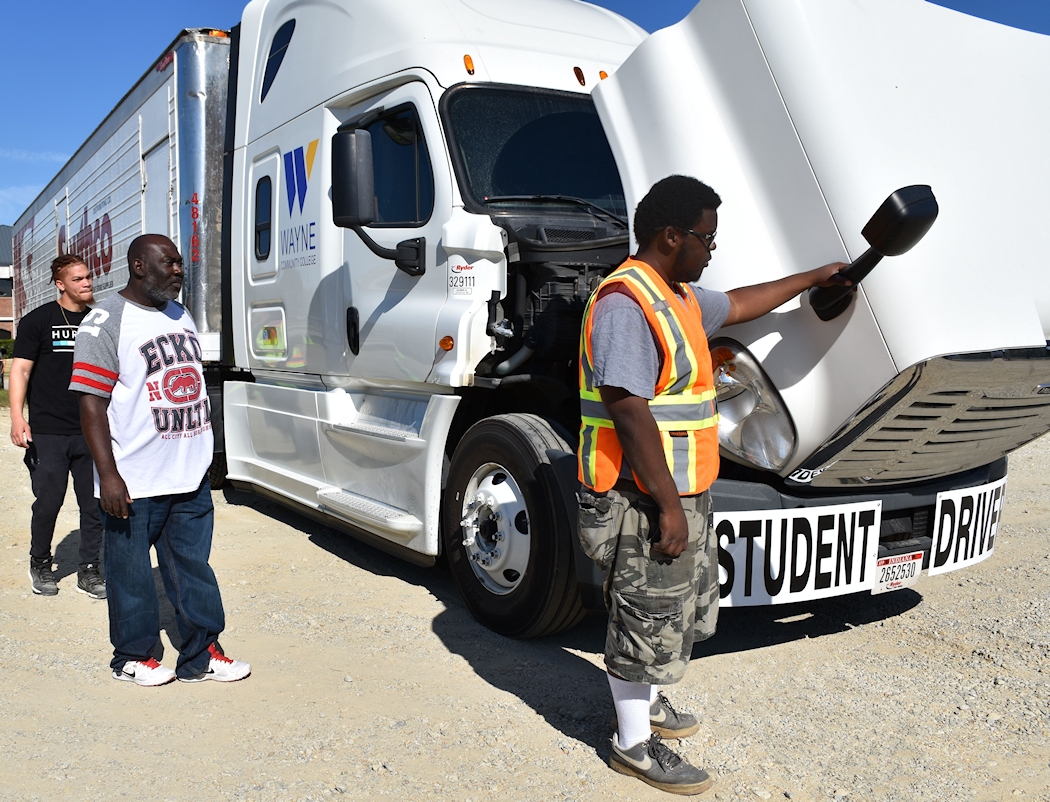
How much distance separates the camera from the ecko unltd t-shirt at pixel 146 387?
11.3 ft

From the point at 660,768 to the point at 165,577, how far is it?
2.07 m

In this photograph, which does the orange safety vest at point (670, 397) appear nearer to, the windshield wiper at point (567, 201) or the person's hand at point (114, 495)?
the windshield wiper at point (567, 201)

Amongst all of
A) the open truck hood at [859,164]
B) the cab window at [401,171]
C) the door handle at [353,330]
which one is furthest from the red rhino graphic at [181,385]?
the open truck hood at [859,164]

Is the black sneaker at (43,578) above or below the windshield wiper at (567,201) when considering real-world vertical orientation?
below

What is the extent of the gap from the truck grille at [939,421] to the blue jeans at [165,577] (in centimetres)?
228

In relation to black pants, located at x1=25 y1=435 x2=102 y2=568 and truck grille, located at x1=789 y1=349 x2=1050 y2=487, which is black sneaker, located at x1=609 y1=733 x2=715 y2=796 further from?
black pants, located at x1=25 y1=435 x2=102 y2=568

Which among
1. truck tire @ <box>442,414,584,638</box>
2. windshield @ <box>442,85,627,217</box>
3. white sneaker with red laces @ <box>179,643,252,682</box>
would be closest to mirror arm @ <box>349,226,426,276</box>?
windshield @ <box>442,85,627,217</box>

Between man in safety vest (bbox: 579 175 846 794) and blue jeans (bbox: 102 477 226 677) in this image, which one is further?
blue jeans (bbox: 102 477 226 677)

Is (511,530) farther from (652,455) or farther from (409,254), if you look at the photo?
(652,455)

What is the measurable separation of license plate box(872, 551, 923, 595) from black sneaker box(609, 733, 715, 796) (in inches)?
46.0

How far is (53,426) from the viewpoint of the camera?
496 centimetres

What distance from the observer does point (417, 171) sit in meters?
4.58

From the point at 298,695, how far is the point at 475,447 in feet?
4.20

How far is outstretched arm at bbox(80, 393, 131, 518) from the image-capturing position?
11.2 ft
